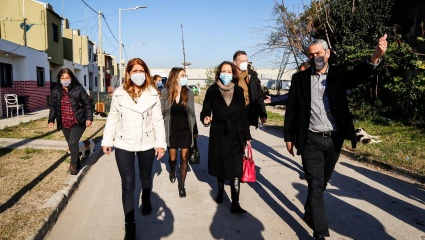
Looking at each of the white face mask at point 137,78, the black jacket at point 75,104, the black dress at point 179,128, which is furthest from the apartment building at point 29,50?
the white face mask at point 137,78

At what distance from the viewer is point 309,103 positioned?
3.31 meters

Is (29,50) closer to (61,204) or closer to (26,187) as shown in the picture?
(26,187)

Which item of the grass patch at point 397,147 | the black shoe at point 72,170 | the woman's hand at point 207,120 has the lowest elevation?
the black shoe at point 72,170

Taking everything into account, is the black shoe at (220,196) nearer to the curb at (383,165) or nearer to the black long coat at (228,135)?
the black long coat at (228,135)

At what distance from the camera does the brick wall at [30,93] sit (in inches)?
647

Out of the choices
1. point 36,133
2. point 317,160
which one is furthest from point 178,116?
point 36,133

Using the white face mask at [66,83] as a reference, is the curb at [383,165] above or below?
below

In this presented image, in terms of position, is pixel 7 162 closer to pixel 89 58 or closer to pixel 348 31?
pixel 348 31

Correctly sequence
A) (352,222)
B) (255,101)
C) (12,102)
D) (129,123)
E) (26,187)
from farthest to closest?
(12,102)
(255,101)
(26,187)
(352,222)
(129,123)

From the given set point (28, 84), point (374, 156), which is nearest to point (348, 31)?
point (374, 156)

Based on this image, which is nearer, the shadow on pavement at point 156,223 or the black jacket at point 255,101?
the shadow on pavement at point 156,223

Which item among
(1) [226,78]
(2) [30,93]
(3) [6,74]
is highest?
(3) [6,74]

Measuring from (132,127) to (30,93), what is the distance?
56.9ft

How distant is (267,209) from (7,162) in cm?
526
